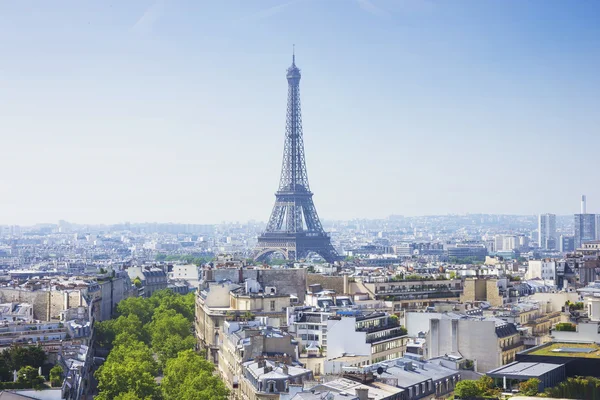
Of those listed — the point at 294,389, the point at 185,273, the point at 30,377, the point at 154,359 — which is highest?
the point at 185,273

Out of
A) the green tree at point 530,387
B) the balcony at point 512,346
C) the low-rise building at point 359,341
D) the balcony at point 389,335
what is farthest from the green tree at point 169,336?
the green tree at point 530,387

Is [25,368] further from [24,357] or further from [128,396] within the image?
[128,396]

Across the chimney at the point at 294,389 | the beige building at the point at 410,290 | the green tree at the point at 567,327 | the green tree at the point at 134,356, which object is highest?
the beige building at the point at 410,290

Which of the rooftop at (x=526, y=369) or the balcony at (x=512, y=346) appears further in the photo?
the balcony at (x=512, y=346)

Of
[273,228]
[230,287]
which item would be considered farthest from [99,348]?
[273,228]

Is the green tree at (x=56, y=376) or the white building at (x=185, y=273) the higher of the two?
the white building at (x=185, y=273)

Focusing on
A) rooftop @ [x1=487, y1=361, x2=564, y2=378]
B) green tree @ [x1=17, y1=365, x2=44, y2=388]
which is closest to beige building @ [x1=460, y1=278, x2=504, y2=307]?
rooftop @ [x1=487, y1=361, x2=564, y2=378]

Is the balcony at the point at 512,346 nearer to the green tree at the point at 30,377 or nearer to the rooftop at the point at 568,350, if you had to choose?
the rooftop at the point at 568,350

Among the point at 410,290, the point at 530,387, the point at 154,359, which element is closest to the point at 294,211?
the point at 410,290
